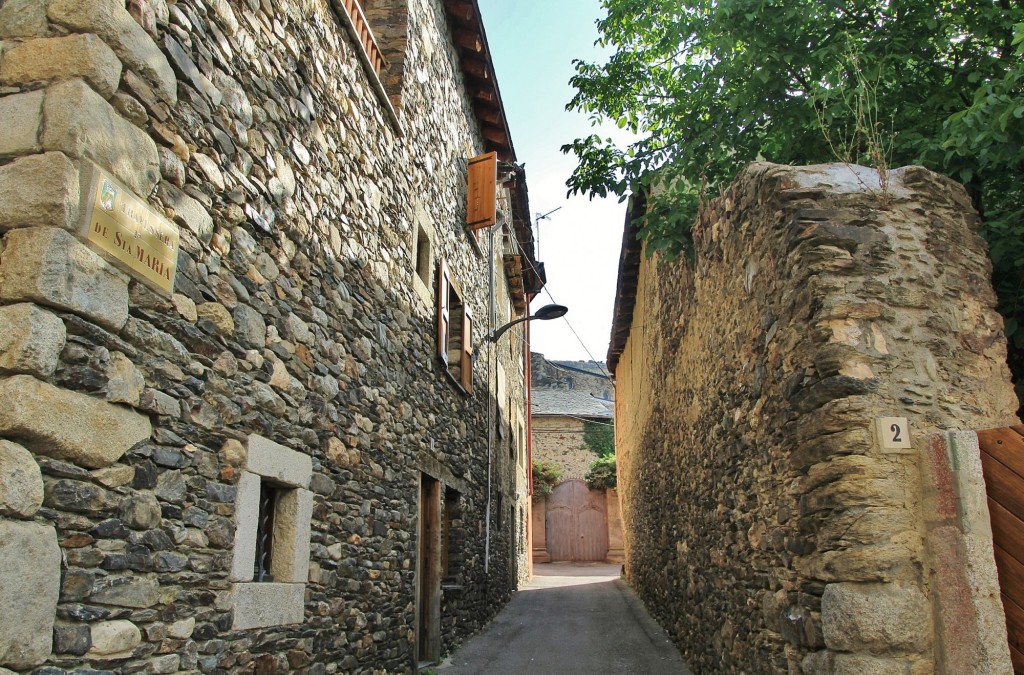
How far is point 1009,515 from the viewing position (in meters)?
2.82

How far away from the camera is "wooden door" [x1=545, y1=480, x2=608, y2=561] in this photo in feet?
75.6

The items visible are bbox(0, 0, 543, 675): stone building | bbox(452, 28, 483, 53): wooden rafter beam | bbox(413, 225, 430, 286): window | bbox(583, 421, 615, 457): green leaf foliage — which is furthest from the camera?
bbox(583, 421, 615, 457): green leaf foliage

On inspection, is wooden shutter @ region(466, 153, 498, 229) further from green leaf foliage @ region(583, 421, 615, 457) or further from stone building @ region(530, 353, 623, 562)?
green leaf foliage @ region(583, 421, 615, 457)

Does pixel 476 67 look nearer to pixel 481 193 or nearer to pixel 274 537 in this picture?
pixel 481 193

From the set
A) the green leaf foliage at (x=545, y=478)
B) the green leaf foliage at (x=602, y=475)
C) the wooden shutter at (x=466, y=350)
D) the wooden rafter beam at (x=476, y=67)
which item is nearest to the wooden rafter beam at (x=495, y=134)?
the wooden rafter beam at (x=476, y=67)

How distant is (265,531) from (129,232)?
74.4 inches

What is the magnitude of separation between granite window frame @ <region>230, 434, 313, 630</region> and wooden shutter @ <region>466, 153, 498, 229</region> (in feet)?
17.7

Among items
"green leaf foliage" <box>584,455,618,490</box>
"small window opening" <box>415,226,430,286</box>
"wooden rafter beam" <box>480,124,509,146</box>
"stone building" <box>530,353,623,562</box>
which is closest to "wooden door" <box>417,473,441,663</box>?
"small window opening" <box>415,226,430,286</box>

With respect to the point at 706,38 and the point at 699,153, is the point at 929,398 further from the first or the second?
the point at 706,38

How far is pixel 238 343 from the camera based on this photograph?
3580 mm

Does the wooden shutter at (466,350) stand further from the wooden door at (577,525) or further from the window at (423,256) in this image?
the wooden door at (577,525)

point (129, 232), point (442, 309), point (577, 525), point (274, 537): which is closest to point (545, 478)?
point (577, 525)

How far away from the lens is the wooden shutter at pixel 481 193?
30.0 ft

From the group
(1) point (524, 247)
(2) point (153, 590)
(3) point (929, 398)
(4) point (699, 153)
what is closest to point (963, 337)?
Answer: (3) point (929, 398)
